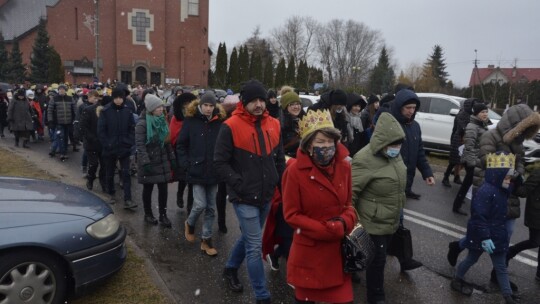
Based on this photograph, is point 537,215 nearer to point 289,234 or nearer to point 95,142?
point 289,234

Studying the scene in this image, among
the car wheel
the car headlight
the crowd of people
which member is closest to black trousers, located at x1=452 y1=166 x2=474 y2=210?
the crowd of people

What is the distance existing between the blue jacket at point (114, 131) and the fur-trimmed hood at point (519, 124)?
5543mm

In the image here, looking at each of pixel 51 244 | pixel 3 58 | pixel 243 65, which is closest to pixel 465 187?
pixel 51 244

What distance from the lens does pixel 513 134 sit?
4855 millimetres

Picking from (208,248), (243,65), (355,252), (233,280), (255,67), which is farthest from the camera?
(255,67)

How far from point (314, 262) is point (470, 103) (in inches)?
283

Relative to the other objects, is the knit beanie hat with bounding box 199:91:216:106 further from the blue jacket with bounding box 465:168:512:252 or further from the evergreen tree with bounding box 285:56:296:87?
the evergreen tree with bounding box 285:56:296:87

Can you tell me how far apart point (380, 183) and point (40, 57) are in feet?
164

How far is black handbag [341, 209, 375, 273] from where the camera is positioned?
9.85 ft

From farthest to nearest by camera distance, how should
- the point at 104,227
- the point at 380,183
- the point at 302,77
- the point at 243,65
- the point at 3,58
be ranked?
the point at 302,77 < the point at 243,65 < the point at 3,58 < the point at 104,227 < the point at 380,183

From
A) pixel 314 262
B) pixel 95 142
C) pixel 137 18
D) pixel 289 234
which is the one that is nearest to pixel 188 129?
pixel 289 234

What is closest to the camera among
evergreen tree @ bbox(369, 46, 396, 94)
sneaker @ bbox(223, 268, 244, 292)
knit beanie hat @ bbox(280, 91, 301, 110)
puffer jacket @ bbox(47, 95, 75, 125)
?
sneaker @ bbox(223, 268, 244, 292)

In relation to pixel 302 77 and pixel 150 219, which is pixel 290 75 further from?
pixel 150 219

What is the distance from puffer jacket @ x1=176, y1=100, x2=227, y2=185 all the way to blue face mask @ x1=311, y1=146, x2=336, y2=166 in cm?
239
